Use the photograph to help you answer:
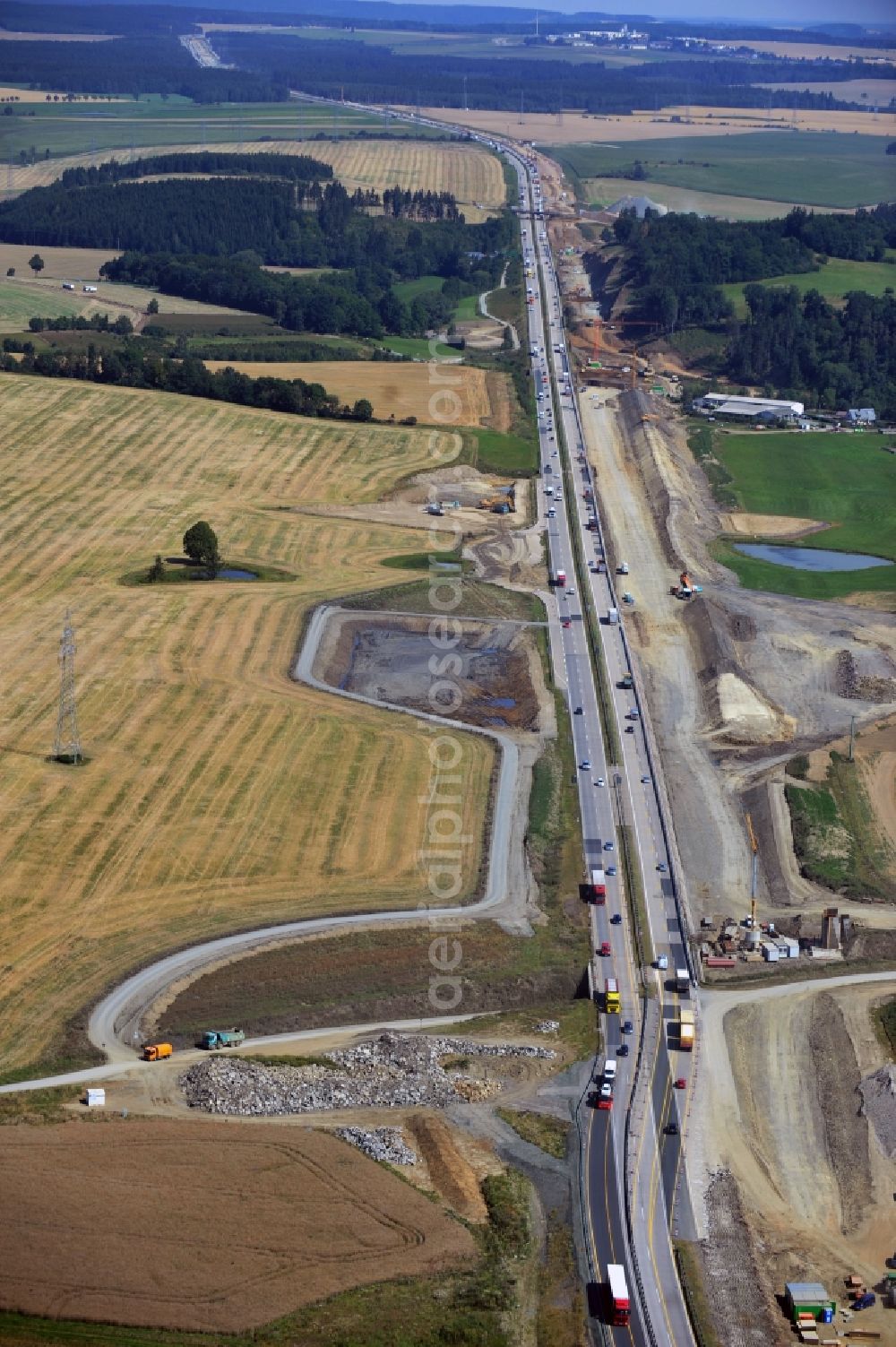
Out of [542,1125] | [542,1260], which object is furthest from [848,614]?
[542,1260]

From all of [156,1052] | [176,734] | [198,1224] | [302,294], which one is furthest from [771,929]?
[302,294]

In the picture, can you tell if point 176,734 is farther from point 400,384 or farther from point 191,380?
point 400,384

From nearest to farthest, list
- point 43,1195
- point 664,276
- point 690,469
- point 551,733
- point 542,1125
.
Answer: point 43,1195 → point 542,1125 → point 551,733 → point 690,469 → point 664,276

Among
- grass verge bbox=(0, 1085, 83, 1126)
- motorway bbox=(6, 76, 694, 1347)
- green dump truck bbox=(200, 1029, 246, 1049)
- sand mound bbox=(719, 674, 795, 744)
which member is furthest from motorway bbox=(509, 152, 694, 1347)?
grass verge bbox=(0, 1085, 83, 1126)

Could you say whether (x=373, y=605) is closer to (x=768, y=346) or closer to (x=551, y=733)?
(x=551, y=733)

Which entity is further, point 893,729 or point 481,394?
point 481,394
